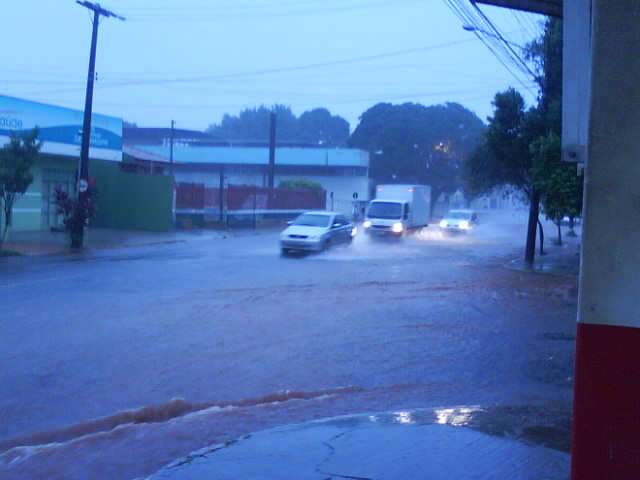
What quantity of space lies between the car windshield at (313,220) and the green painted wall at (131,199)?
14718mm

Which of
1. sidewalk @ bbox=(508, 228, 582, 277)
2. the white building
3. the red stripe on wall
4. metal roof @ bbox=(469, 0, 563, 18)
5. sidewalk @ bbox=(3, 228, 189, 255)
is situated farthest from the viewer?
the white building

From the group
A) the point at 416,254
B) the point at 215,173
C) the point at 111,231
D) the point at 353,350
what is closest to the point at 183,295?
the point at 353,350

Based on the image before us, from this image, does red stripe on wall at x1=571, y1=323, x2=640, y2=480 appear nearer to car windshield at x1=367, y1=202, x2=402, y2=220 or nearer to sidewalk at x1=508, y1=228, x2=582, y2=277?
sidewalk at x1=508, y1=228, x2=582, y2=277

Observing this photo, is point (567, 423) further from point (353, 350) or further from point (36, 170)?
point (36, 170)

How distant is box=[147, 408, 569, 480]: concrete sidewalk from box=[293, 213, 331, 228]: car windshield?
81.7 ft

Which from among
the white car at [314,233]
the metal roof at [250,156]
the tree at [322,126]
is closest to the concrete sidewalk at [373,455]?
the white car at [314,233]

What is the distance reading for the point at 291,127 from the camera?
468 feet

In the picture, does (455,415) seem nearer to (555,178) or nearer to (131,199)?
(555,178)

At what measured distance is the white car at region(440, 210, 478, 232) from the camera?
2077 inches

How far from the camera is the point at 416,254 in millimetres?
33281

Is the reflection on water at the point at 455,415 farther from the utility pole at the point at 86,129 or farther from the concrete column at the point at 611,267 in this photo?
the utility pole at the point at 86,129

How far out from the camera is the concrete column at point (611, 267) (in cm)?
457

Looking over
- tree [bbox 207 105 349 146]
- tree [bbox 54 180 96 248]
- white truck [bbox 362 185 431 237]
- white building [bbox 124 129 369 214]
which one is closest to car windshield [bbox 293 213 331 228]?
tree [bbox 54 180 96 248]

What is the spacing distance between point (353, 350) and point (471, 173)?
2519 centimetres
